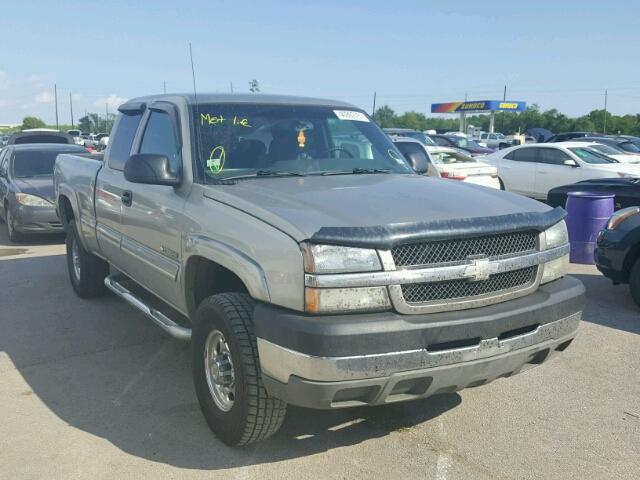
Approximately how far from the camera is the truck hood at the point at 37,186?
33.5ft

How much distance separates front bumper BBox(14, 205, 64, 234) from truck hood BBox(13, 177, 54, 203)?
0.75ft

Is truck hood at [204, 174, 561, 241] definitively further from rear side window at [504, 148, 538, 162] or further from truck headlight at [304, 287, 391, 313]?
rear side window at [504, 148, 538, 162]

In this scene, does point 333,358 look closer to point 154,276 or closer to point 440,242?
point 440,242

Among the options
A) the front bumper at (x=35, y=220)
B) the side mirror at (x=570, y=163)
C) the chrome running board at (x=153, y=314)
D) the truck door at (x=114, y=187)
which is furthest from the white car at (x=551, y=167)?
the chrome running board at (x=153, y=314)

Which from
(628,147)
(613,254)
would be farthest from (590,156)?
(613,254)

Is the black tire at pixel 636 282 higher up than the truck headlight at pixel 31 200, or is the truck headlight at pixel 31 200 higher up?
the truck headlight at pixel 31 200

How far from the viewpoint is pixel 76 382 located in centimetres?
448

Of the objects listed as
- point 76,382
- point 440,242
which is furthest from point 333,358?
point 76,382

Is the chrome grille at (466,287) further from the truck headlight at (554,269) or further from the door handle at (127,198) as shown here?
the door handle at (127,198)

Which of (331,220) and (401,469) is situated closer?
(331,220)

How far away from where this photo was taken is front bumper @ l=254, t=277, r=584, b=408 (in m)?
2.80

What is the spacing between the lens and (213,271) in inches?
150

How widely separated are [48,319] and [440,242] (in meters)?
4.37

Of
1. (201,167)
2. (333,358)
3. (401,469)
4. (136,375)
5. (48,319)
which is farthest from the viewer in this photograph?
(48,319)
